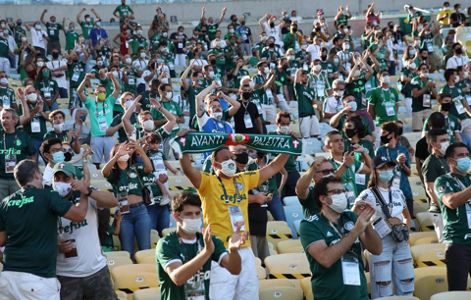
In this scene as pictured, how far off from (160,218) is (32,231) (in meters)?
3.95

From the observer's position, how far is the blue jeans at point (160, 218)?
10.8 metres

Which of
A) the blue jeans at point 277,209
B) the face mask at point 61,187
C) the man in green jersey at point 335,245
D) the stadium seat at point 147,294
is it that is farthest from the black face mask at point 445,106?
the face mask at point 61,187

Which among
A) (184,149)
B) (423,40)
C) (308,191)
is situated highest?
(184,149)

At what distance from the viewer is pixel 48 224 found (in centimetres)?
696

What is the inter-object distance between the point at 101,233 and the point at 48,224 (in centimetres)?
235

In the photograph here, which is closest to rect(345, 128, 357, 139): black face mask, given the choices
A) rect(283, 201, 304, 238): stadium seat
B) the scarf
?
rect(283, 201, 304, 238): stadium seat

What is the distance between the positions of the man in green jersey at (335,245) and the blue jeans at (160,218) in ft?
14.3

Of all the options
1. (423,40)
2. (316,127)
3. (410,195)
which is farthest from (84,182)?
A: (423,40)

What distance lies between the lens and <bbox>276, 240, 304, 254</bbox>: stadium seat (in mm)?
9789

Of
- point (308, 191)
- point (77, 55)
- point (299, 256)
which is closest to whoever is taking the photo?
point (308, 191)

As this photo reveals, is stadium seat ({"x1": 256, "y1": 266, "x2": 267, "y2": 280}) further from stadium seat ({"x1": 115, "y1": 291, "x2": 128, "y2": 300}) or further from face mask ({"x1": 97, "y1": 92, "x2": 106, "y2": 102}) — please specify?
face mask ({"x1": 97, "y1": 92, "x2": 106, "y2": 102})

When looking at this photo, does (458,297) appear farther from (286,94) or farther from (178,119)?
(286,94)

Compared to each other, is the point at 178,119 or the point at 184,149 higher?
the point at 184,149

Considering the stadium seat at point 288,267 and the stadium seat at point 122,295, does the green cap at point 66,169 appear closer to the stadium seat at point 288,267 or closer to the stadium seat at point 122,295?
the stadium seat at point 122,295
